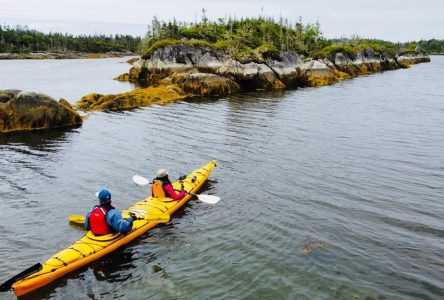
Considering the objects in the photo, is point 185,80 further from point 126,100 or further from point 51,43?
point 51,43

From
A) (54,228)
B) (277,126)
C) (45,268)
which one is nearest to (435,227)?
(45,268)

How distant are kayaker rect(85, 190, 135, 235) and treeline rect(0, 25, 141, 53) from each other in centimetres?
15079

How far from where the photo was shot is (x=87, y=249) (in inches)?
415

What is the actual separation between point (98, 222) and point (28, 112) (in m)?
18.5

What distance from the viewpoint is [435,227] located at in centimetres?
1213

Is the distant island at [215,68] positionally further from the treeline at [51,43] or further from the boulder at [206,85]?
the treeline at [51,43]

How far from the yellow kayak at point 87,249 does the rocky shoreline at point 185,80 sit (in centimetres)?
1671

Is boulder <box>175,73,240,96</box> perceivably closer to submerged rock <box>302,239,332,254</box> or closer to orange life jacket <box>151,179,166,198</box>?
orange life jacket <box>151,179,166,198</box>

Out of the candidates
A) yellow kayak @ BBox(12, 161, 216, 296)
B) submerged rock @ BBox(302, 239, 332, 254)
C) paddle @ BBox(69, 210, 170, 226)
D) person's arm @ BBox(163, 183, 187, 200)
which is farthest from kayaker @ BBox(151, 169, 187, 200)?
submerged rock @ BBox(302, 239, 332, 254)

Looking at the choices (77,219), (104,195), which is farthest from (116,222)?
(77,219)

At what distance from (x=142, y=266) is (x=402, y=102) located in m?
34.2

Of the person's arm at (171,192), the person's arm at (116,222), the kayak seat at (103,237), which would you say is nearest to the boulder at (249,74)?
the person's arm at (171,192)

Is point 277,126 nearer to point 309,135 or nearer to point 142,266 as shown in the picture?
point 309,135

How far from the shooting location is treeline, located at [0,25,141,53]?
142 m
